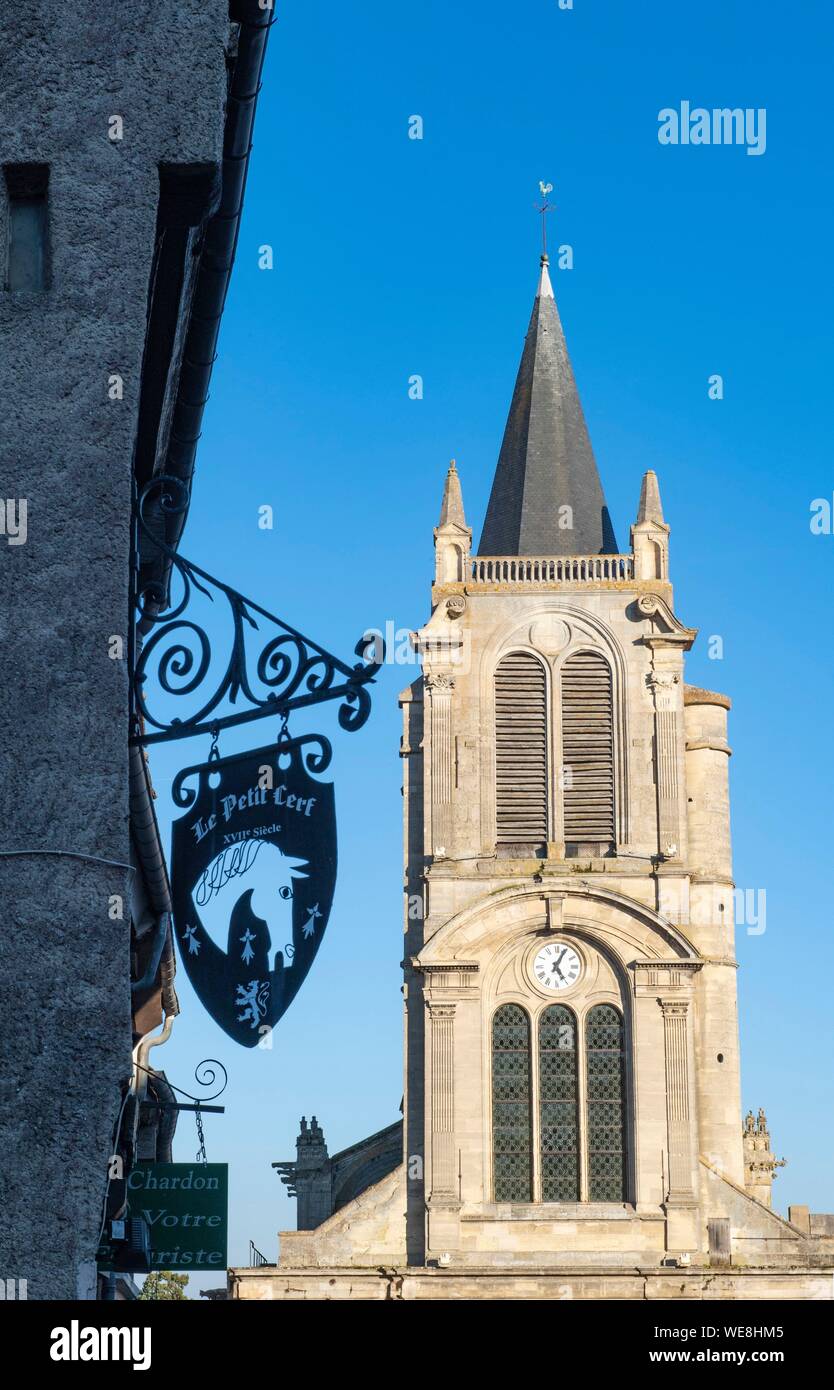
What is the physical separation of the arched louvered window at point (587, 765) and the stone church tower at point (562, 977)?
5 centimetres

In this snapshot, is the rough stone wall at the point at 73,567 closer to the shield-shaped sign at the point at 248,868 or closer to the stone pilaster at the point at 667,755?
the shield-shaped sign at the point at 248,868

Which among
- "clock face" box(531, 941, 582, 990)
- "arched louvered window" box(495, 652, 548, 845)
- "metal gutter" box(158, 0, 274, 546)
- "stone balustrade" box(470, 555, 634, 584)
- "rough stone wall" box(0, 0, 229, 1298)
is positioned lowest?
"rough stone wall" box(0, 0, 229, 1298)

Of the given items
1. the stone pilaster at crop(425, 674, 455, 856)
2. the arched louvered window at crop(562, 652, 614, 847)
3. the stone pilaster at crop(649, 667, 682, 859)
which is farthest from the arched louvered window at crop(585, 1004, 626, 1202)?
the stone pilaster at crop(425, 674, 455, 856)

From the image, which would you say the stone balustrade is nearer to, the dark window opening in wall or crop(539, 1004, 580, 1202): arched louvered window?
crop(539, 1004, 580, 1202): arched louvered window

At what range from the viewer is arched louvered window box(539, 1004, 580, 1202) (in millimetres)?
50500

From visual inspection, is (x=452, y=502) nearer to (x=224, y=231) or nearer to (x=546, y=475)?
(x=546, y=475)

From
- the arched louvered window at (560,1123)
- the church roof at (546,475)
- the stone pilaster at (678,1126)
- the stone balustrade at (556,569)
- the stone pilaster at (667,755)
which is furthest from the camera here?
the church roof at (546,475)

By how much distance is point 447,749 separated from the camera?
172ft

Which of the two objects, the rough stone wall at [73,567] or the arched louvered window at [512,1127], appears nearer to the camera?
the rough stone wall at [73,567]

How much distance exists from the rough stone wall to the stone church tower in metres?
39.8

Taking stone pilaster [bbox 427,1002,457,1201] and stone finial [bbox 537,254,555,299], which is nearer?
stone pilaster [bbox 427,1002,457,1201]

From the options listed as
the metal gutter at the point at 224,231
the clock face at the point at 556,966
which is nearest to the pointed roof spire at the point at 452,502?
the clock face at the point at 556,966

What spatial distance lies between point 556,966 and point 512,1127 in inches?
142

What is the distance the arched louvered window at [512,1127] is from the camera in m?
50.6
